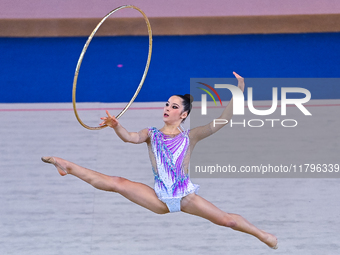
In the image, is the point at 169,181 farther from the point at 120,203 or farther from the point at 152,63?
the point at 152,63

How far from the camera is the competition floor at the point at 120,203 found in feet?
12.9

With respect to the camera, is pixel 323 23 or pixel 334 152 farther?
pixel 323 23

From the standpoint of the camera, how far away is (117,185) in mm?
3109

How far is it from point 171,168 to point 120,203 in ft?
3.98

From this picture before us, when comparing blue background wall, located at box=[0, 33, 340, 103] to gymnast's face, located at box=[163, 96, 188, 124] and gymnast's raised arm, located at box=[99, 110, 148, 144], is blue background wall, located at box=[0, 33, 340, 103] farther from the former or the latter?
gymnast's raised arm, located at box=[99, 110, 148, 144]

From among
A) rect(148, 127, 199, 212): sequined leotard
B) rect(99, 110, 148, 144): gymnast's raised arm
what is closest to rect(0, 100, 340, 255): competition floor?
rect(148, 127, 199, 212): sequined leotard

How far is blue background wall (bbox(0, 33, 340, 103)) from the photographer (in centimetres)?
492

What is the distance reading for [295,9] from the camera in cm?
516

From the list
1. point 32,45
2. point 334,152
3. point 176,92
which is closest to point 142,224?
point 176,92

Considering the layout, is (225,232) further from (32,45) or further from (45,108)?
(32,45)

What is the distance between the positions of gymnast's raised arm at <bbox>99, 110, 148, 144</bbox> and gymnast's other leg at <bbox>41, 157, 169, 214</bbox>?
27 centimetres

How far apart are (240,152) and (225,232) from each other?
743 millimetres

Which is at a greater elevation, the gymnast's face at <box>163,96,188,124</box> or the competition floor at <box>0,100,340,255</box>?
the gymnast's face at <box>163,96,188,124</box>

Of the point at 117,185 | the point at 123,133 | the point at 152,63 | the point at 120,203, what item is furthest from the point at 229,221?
the point at 152,63
